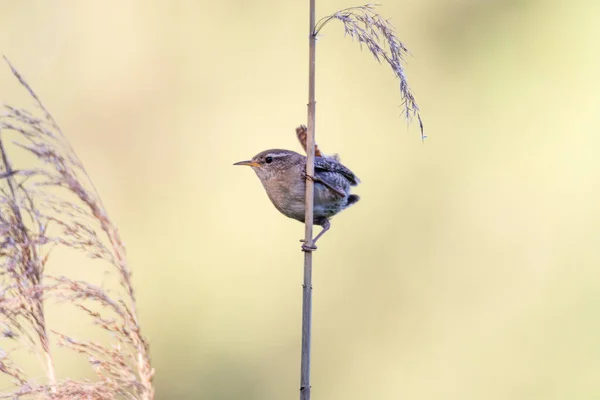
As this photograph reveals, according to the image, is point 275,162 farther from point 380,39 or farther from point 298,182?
point 380,39

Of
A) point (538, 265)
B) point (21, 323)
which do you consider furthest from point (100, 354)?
point (538, 265)

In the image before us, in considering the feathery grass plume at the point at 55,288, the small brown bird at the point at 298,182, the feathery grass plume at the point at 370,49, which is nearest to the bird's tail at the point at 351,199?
the small brown bird at the point at 298,182

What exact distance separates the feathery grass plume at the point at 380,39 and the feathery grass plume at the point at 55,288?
81 centimetres

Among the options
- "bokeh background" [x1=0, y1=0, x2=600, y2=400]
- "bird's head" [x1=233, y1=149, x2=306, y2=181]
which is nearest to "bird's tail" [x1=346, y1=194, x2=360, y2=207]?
"bird's head" [x1=233, y1=149, x2=306, y2=181]

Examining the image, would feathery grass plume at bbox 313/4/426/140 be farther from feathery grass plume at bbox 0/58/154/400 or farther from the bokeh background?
the bokeh background

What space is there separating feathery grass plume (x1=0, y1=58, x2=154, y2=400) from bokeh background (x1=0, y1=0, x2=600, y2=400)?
250cm

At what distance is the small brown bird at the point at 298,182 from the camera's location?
3318 mm

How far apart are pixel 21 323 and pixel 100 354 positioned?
0.22 meters

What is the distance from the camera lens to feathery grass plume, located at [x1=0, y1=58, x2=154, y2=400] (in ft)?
6.06

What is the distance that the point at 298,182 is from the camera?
331 cm

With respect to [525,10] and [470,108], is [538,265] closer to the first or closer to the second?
[470,108]

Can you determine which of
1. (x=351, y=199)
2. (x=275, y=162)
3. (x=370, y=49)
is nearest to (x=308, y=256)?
(x=370, y=49)

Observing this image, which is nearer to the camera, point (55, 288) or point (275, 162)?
point (55, 288)

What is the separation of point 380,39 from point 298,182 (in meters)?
1.35
